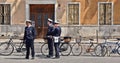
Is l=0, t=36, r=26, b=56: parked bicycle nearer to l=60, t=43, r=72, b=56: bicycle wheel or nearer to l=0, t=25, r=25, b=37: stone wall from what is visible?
l=60, t=43, r=72, b=56: bicycle wheel

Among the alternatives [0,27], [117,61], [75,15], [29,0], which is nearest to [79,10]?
[75,15]

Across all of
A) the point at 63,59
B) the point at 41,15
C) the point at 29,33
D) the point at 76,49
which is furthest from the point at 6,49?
the point at 41,15

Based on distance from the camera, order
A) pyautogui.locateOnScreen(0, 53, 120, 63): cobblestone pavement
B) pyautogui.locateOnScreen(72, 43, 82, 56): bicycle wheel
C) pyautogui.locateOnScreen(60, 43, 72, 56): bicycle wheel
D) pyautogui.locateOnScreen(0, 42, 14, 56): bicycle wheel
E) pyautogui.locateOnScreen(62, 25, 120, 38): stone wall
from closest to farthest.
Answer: pyautogui.locateOnScreen(0, 53, 120, 63): cobblestone pavement → pyautogui.locateOnScreen(0, 42, 14, 56): bicycle wheel → pyautogui.locateOnScreen(60, 43, 72, 56): bicycle wheel → pyautogui.locateOnScreen(72, 43, 82, 56): bicycle wheel → pyautogui.locateOnScreen(62, 25, 120, 38): stone wall

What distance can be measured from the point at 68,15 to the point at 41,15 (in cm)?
235

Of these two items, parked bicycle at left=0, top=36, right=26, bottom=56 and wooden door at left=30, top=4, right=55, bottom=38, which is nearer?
parked bicycle at left=0, top=36, right=26, bottom=56

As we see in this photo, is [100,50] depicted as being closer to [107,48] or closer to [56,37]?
[107,48]

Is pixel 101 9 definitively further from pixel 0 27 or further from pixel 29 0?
pixel 0 27

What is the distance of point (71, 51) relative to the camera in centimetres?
1727

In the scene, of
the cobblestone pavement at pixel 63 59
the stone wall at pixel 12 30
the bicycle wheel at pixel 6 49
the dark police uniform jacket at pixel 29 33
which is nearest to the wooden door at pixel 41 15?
the stone wall at pixel 12 30

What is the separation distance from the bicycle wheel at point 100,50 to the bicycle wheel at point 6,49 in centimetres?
417

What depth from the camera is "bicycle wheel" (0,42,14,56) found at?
670 inches

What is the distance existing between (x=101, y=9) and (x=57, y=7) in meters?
3.81

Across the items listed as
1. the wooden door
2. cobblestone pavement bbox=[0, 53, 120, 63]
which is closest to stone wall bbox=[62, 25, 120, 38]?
the wooden door

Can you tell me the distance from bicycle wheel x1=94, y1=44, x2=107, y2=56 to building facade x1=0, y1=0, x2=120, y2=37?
1246cm
